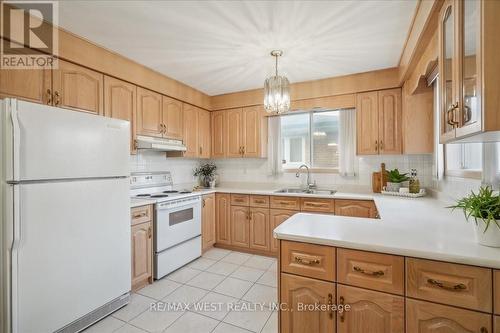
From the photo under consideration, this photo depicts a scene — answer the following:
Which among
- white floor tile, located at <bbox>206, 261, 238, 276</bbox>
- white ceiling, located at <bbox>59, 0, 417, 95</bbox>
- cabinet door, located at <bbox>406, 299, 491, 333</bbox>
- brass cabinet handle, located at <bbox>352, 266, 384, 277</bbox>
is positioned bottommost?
white floor tile, located at <bbox>206, 261, 238, 276</bbox>

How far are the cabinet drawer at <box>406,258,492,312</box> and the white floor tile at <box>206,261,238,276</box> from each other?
2136 millimetres

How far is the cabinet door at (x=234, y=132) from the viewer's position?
383 centimetres

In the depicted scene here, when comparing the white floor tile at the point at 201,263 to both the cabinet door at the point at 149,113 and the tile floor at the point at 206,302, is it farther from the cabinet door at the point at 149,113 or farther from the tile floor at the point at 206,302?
the cabinet door at the point at 149,113

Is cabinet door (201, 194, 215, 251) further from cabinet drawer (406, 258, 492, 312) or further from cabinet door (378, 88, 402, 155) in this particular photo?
cabinet drawer (406, 258, 492, 312)

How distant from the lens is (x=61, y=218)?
1654 millimetres

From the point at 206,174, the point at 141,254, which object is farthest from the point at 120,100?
the point at 206,174

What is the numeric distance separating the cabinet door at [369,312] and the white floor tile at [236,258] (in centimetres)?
206

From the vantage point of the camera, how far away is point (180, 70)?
293 cm

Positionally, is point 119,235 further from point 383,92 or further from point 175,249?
point 383,92

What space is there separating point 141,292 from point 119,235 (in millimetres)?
743

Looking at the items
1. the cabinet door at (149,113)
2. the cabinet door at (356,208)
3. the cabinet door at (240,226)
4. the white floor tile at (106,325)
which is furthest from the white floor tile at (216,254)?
the cabinet door at (149,113)

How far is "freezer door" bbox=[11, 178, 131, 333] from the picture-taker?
146 cm

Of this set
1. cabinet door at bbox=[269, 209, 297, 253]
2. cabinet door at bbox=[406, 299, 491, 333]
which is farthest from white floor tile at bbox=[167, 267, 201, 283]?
cabinet door at bbox=[406, 299, 491, 333]

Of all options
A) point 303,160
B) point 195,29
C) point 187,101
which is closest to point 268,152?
point 303,160
